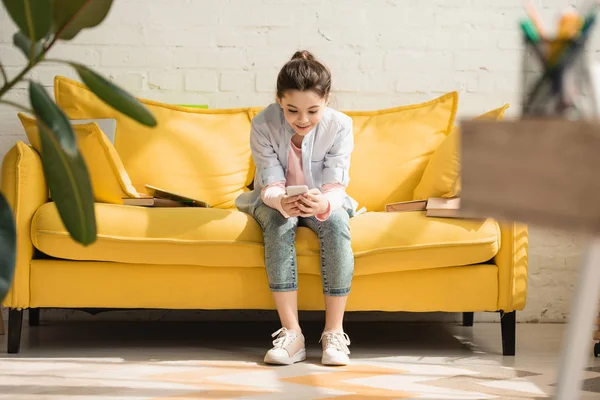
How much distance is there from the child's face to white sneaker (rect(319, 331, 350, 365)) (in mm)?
643

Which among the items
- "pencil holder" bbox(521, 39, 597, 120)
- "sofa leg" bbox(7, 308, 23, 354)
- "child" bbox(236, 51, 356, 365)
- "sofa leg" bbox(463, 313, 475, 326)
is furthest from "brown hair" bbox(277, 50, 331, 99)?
"pencil holder" bbox(521, 39, 597, 120)

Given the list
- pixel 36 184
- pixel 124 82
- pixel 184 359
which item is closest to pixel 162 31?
pixel 124 82

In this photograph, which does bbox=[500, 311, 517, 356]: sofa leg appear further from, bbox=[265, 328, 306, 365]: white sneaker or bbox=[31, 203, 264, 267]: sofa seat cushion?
bbox=[31, 203, 264, 267]: sofa seat cushion

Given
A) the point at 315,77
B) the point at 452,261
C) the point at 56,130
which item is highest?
the point at 315,77

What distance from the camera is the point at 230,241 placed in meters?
2.51

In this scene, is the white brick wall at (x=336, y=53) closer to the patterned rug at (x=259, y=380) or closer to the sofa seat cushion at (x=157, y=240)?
the sofa seat cushion at (x=157, y=240)

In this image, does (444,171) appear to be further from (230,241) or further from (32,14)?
(32,14)

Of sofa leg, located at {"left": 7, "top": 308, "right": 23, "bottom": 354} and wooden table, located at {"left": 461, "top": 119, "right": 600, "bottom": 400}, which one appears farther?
sofa leg, located at {"left": 7, "top": 308, "right": 23, "bottom": 354}

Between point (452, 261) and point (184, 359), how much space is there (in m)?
0.88

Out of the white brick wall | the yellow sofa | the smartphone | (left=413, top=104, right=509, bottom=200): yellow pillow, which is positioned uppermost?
the white brick wall

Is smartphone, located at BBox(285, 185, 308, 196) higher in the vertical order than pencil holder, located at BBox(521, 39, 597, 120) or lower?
lower

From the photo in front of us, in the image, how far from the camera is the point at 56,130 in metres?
1.22

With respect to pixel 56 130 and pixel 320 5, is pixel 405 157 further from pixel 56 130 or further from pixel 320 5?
pixel 56 130

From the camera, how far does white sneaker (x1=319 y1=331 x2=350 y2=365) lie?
2391 millimetres
